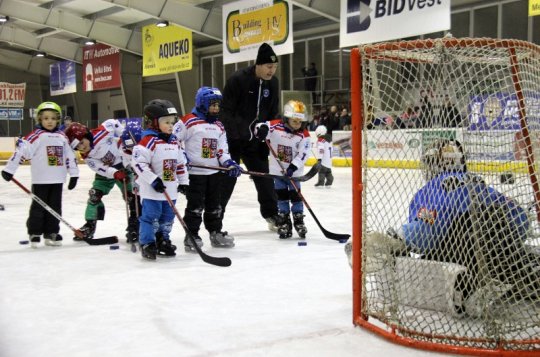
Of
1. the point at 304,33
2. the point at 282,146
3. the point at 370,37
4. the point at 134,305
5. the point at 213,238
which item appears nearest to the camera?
the point at 134,305

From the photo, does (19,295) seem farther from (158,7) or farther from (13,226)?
(158,7)

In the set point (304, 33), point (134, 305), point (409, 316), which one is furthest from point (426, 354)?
point (304, 33)

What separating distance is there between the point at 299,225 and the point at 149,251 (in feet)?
4.10

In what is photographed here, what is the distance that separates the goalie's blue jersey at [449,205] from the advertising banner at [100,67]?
1686 cm

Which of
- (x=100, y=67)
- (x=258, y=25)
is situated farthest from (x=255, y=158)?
(x=100, y=67)

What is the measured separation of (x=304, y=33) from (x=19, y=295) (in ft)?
49.4

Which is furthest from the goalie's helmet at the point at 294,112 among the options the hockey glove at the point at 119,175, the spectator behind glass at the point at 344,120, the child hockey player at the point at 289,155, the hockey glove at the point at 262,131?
the spectator behind glass at the point at 344,120

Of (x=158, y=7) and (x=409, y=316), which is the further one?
(x=158, y=7)

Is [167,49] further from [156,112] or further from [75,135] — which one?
[156,112]

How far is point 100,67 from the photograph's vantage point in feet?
64.0

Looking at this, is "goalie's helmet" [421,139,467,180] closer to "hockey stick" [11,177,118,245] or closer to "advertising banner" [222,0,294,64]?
"hockey stick" [11,177,118,245]

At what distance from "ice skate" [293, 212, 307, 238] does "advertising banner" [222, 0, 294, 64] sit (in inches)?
257

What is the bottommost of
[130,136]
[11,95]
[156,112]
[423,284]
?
[423,284]

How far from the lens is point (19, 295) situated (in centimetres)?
294
